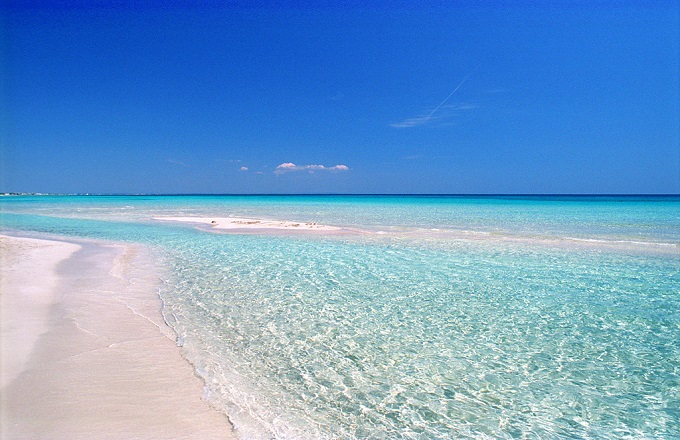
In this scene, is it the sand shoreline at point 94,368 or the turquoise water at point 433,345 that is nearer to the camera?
the sand shoreline at point 94,368

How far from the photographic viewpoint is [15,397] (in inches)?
160

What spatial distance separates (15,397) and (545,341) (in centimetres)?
683

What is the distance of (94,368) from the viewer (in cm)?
482

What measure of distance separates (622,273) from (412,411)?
384 inches

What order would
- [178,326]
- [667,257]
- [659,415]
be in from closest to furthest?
[659,415] → [178,326] → [667,257]

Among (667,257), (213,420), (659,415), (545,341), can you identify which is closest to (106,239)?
(213,420)

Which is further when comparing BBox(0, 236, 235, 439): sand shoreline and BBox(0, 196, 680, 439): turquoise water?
BBox(0, 196, 680, 439): turquoise water

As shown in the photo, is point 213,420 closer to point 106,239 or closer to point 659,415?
point 659,415

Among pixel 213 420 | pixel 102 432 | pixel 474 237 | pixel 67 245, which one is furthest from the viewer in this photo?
pixel 474 237

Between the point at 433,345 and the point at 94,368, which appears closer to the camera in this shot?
the point at 94,368

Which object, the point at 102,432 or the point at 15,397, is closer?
the point at 102,432

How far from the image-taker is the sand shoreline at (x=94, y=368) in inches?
145

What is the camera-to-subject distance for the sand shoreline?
3.68m

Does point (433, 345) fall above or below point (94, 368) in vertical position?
below
